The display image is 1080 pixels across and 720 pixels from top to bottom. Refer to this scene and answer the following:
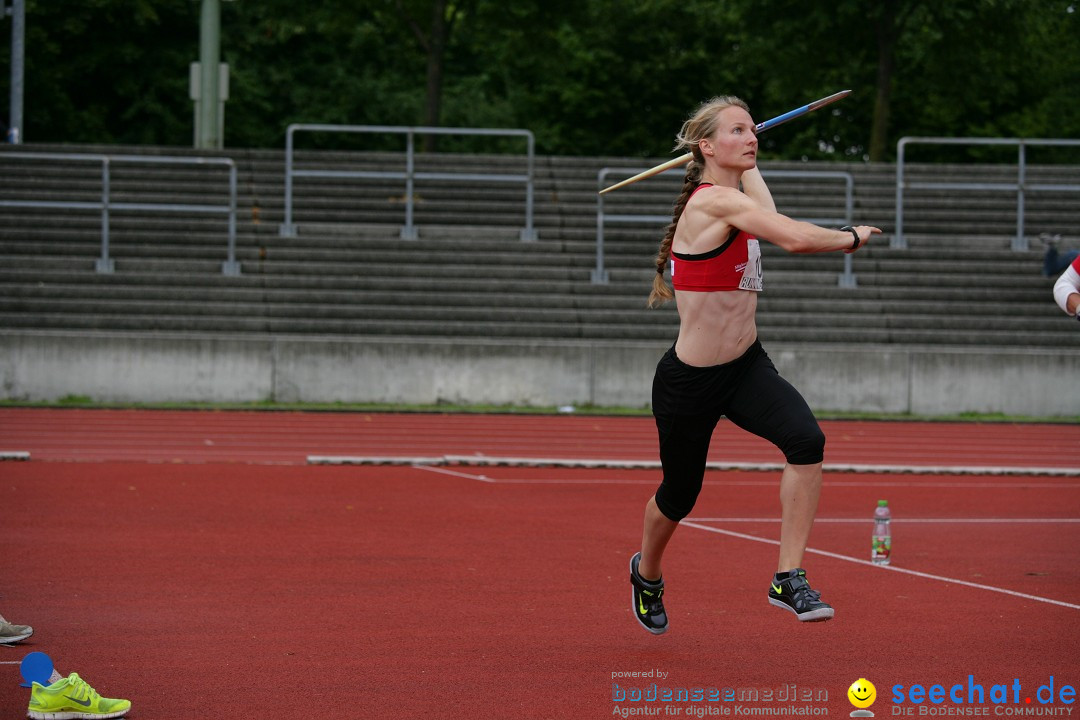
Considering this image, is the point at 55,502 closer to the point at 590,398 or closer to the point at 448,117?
the point at 590,398

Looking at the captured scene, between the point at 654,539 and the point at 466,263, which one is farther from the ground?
the point at 466,263

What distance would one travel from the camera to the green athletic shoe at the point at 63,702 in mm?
4941

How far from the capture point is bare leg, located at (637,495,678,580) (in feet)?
21.3

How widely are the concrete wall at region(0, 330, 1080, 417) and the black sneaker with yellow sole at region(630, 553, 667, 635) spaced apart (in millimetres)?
13987

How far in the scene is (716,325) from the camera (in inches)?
241

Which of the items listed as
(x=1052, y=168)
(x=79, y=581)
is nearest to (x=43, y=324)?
(x=79, y=581)

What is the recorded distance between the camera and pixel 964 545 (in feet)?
31.3

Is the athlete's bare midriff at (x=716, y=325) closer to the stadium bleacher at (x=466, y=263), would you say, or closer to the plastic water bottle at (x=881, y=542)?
the plastic water bottle at (x=881, y=542)

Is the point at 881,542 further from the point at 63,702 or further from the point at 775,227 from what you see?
the point at 63,702

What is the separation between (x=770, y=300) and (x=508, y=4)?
10.1 metres

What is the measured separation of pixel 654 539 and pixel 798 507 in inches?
29.6

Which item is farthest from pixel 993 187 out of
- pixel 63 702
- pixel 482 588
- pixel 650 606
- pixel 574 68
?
pixel 574 68

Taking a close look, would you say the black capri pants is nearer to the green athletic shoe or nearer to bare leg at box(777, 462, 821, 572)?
bare leg at box(777, 462, 821, 572)

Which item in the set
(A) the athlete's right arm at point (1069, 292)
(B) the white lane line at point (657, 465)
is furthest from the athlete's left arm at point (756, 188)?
(B) the white lane line at point (657, 465)
